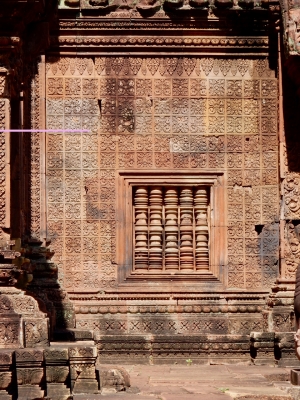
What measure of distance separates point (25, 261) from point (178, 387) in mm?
2532

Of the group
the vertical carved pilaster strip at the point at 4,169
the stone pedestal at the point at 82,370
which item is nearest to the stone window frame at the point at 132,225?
the vertical carved pilaster strip at the point at 4,169

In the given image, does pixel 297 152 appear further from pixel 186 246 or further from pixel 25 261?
pixel 25 261

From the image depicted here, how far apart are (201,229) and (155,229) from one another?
732 millimetres

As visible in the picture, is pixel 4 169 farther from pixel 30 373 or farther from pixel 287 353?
pixel 287 353

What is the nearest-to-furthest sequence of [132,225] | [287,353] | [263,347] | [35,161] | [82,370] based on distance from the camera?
[82,370]
[287,353]
[263,347]
[35,161]
[132,225]

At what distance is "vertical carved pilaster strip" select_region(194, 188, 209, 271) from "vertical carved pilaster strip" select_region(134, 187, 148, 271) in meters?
0.81

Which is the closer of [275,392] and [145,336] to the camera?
[275,392]

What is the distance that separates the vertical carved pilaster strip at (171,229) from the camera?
17047mm

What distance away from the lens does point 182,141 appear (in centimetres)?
1706

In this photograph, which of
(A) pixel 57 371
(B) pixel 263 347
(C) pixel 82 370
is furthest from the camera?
(B) pixel 263 347

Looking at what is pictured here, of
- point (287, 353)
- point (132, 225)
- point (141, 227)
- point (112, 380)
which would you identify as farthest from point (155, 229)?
point (112, 380)

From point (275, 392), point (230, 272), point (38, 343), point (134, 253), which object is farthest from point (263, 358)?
point (38, 343)

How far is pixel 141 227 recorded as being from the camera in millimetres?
17031

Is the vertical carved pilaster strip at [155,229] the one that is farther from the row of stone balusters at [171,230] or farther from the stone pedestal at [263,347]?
the stone pedestal at [263,347]
